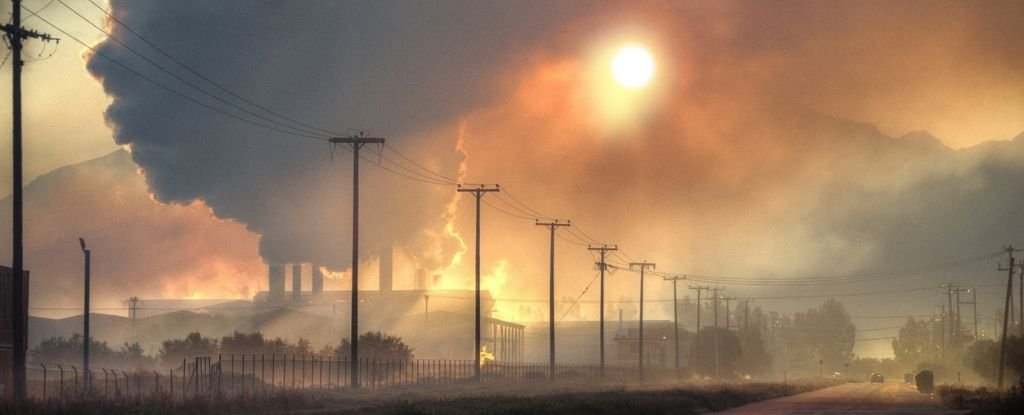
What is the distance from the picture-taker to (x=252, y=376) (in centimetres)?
7712

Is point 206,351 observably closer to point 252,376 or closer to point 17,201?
point 252,376

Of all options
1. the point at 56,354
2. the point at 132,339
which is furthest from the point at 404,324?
the point at 56,354

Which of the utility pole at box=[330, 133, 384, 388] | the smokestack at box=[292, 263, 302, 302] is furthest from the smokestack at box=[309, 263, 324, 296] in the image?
the utility pole at box=[330, 133, 384, 388]

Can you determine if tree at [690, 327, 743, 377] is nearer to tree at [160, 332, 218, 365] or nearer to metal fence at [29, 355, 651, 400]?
metal fence at [29, 355, 651, 400]

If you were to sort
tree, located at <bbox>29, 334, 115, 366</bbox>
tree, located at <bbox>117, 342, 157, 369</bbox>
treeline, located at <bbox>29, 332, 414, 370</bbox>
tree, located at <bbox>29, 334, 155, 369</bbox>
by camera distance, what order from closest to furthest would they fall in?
treeline, located at <bbox>29, 332, 414, 370</bbox>
tree, located at <bbox>117, 342, 157, 369</bbox>
tree, located at <bbox>29, 334, 155, 369</bbox>
tree, located at <bbox>29, 334, 115, 366</bbox>

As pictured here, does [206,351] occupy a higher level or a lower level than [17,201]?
lower

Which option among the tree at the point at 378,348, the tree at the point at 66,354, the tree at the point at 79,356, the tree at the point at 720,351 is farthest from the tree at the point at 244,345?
the tree at the point at 720,351

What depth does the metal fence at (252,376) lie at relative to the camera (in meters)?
59.2

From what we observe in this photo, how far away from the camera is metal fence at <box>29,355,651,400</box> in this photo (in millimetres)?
59219

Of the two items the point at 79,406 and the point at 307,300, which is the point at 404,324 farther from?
the point at 79,406

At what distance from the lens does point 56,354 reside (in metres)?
123

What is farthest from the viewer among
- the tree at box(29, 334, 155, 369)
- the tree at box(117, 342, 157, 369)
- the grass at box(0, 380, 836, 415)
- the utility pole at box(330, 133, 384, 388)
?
the tree at box(29, 334, 155, 369)

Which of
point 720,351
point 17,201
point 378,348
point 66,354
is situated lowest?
point 720,351

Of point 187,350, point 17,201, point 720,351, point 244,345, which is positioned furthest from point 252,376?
point 720,351
